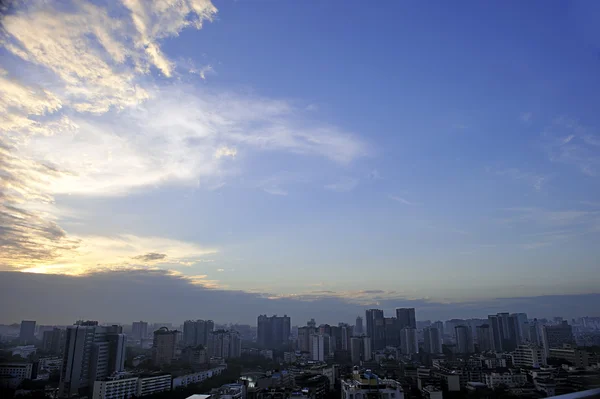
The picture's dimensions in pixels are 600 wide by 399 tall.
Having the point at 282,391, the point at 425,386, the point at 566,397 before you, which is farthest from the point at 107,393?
the point at 566,397

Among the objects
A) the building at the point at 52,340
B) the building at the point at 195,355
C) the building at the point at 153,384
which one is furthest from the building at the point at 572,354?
the building at the point at 52,340

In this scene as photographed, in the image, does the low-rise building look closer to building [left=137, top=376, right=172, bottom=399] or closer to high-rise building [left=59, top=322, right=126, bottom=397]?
building [left=137, top=376, right=172, bottom=399]

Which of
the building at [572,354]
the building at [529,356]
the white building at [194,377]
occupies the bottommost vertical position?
the white building at [194,377]

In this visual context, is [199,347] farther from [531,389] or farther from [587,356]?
[587,356]

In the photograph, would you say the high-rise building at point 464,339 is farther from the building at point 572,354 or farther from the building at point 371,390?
the building at point 371,390

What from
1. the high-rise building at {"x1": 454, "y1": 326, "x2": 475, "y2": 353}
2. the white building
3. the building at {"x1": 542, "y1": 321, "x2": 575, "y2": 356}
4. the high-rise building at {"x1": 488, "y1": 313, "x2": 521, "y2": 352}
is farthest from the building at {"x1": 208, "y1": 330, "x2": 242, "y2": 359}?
the building at {"x1": 542, "y1": 321, "x2": 575, "y2": 356}

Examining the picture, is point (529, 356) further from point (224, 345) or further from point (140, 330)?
point (140, 330)

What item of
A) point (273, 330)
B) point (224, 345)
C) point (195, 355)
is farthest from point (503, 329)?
point (195, 355)
